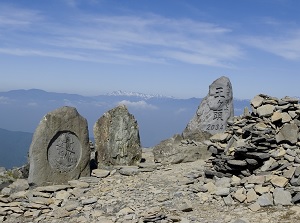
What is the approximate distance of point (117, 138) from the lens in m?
17.0


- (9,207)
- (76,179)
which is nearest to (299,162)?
(76,179)

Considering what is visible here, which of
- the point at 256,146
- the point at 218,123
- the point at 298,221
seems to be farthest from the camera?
the point at 218,123

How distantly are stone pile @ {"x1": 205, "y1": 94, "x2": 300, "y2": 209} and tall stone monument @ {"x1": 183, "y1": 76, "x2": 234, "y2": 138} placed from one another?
603 cm

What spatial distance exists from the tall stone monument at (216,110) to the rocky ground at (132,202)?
7121 mm

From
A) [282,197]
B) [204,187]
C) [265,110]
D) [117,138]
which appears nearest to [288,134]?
[265,110]

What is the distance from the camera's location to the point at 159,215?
1067 centimetres

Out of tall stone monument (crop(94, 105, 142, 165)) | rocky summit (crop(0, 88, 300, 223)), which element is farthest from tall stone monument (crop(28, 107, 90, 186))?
tall stone monument (crop(94, 105, 142, 165))

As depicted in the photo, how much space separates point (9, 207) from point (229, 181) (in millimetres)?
8095

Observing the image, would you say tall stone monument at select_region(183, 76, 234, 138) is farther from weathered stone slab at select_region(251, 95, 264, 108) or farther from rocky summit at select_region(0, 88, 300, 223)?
weathered stone slab at select_region(251, 95, 264, 108)

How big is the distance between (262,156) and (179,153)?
5.20 meters

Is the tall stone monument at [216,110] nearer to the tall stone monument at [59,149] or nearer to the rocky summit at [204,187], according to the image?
the rocky summit at [204,187]

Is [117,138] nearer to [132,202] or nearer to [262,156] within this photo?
[132,202]

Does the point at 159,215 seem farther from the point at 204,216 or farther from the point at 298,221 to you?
the point at 298,221

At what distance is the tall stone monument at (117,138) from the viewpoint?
55.7 feet
